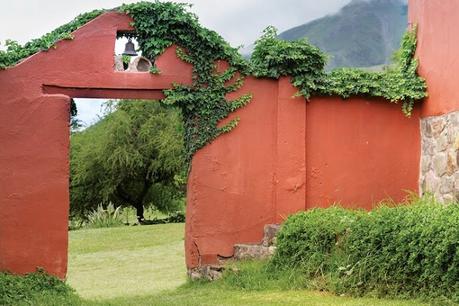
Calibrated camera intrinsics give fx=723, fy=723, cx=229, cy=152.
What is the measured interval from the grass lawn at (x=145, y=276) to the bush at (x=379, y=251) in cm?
29

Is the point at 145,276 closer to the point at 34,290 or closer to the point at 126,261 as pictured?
the point at 126,261

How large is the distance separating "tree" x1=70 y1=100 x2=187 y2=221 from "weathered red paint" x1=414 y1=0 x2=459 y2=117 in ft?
51.2

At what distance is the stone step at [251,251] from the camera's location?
34.2 feet

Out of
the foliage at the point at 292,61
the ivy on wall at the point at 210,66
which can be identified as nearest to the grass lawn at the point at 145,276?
the ivy on wall at the point at 210,66

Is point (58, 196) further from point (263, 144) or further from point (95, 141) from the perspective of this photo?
point (95, 141)

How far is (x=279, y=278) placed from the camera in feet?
31.0

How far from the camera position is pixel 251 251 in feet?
34.8

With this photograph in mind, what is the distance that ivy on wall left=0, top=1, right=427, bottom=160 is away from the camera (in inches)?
422

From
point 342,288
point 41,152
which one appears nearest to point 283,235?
point 342,288

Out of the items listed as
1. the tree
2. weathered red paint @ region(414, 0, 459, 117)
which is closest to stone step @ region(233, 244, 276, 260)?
weathered red paint @ region(414, 0, 459, 117)

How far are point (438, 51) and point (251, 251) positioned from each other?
403 centimetres

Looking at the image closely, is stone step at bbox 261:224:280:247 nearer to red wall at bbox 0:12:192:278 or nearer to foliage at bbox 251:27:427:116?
foliage at bbox 251:27:427:116

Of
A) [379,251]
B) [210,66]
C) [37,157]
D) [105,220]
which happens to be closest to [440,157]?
[379,251]

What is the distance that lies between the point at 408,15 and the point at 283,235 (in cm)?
471
